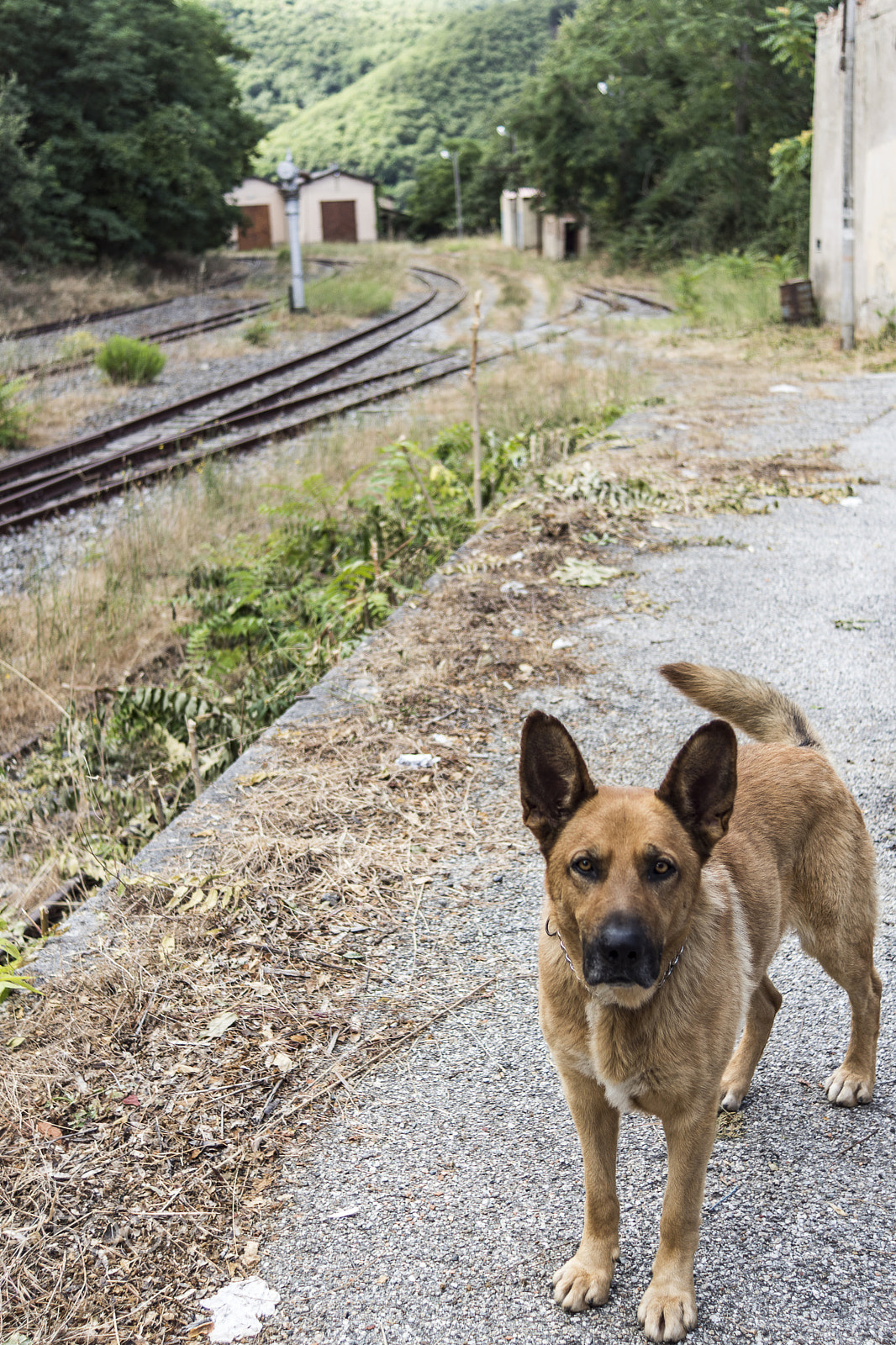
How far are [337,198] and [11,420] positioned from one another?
53481 millimetres

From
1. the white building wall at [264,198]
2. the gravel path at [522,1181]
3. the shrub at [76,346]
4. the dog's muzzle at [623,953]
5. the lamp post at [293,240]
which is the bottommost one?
the gravel path at [522,1181]

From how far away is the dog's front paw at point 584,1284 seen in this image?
223 centimetres

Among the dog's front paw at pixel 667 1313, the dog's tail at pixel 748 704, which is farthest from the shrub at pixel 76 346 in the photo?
the dog's front paw at pixel 667 1313

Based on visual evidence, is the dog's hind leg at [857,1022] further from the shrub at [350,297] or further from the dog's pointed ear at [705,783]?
the shrub at [350,297]

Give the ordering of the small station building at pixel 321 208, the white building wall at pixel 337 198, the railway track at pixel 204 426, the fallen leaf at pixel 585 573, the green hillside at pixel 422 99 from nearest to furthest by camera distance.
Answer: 1. the fallen leaf at pixel 585 573
2. the railway track at pixel 204 426
3. the small station building at pixel 321 208
4. the white building wall at pixel 337 198
5. the green hillside at pixel 422 99

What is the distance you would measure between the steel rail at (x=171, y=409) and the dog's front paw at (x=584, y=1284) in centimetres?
1146

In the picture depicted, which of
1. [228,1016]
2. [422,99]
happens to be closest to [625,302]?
[228,1016]

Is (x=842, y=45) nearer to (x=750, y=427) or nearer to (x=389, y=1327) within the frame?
(x=750, y=427)

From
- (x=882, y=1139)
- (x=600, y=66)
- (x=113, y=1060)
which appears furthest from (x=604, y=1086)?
(x=600, y=66)

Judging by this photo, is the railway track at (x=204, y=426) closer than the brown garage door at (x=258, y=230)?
Yes

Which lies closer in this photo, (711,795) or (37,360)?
(711,795)

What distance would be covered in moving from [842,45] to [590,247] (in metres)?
27.3

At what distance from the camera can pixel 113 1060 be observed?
116 inches

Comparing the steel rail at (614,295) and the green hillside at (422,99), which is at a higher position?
the green hillside at (422,99)
